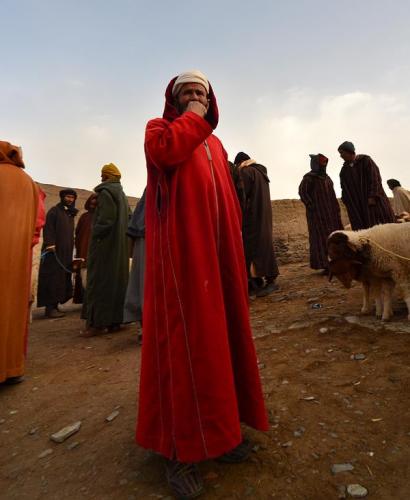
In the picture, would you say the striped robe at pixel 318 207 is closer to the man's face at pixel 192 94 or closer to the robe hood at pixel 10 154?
the robe hood at pixel 10 154

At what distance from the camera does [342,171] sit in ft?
16.9

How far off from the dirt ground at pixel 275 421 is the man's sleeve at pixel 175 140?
1379 mm

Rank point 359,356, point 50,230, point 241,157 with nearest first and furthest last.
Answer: point 359,356 → point 241,157 → point 50,230

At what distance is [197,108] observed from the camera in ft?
5.18

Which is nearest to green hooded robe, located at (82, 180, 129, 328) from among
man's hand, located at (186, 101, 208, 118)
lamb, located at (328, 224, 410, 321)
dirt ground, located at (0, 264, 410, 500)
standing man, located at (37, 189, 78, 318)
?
dirt ground, located at (0, 264, 410, 500)

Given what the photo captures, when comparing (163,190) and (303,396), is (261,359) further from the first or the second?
(163,190)

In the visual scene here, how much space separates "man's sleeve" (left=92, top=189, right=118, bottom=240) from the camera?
4.43m

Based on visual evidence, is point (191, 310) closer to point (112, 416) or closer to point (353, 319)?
point (112, 416)

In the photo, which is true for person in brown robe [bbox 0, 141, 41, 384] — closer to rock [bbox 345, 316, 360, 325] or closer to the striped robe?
rock [bbox 345, 316, 360, 325]

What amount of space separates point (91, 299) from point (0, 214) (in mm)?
1680

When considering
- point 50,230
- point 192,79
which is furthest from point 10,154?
point 50,230

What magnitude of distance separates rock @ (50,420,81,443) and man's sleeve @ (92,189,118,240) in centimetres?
263

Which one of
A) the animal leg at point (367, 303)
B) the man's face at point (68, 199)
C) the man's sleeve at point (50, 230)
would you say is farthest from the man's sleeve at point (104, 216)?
the animal leg at point (367, 303)

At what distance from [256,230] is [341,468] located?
406cm
